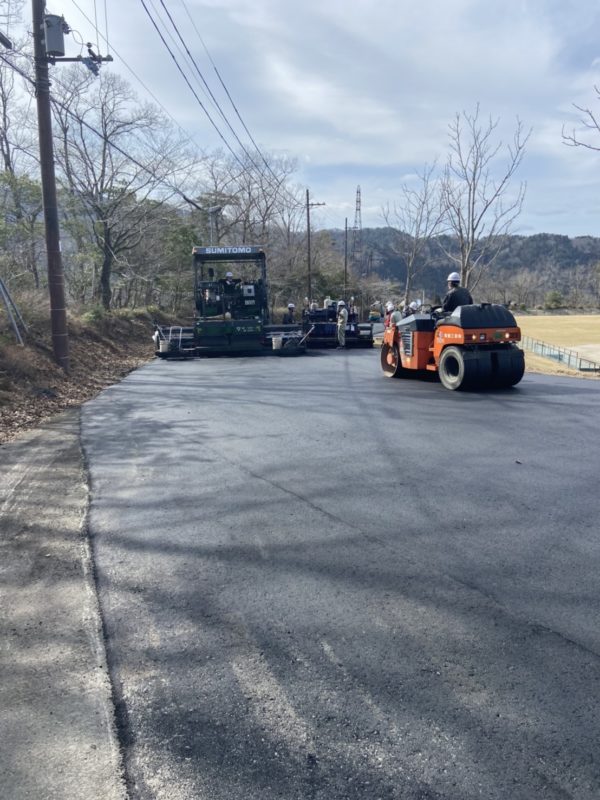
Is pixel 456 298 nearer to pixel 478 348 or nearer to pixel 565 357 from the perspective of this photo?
pixel 478 348

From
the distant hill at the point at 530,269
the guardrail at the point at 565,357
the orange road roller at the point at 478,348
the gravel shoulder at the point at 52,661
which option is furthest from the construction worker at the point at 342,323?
the distant hill at the point at 530,269

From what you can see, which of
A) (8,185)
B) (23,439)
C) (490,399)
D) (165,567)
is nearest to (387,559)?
(165,567)

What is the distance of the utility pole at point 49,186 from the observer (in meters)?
13.1

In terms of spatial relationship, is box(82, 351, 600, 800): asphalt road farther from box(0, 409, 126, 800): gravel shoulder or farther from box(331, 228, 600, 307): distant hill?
box(331, 228, 600, 307): distant hill

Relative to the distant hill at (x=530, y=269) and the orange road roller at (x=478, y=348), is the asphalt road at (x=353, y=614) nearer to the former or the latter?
the orange road roller at (x=478, y=348)

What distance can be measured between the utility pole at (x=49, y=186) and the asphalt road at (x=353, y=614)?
7.45 metres

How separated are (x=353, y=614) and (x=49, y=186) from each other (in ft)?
42.7

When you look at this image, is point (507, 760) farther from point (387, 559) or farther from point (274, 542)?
point (274, 542)

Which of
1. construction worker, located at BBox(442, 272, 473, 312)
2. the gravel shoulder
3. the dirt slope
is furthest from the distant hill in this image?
the gravel shoulder

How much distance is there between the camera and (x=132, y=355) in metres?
22.1

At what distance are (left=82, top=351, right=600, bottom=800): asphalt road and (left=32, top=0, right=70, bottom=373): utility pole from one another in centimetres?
745

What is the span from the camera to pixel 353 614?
11.6 ft

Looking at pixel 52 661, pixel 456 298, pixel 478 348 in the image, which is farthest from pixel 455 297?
pixel 52 661

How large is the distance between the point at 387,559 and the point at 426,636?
94 centimetres
